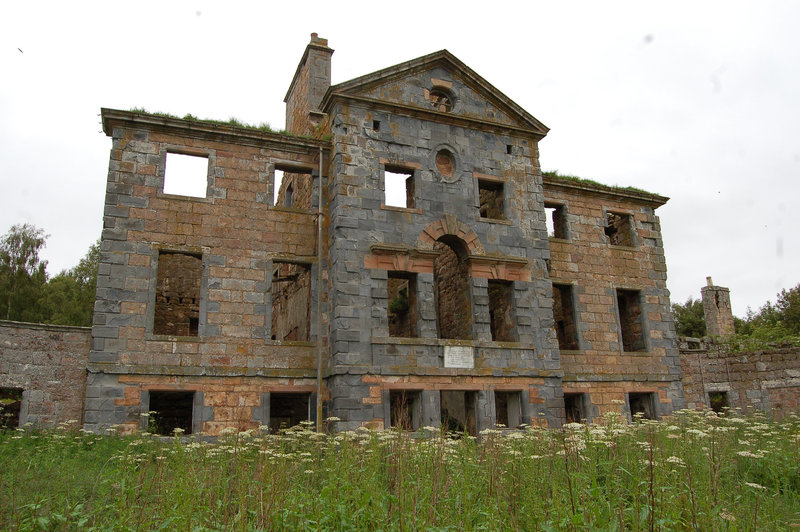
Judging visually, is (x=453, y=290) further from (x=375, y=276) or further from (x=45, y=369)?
(x=45, y=369)

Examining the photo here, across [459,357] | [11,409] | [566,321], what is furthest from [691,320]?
[11,409]

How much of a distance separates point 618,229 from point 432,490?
15722mm

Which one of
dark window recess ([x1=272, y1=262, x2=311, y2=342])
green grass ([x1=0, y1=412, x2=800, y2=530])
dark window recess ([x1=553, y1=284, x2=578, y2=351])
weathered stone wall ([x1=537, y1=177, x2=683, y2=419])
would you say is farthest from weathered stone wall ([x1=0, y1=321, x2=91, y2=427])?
dark window recess ([x1=553, y1=284, x2=578, y2=351])

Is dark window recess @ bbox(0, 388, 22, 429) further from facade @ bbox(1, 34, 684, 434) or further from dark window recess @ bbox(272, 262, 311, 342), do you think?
dark window recess @ bbox(272, 262, 311, 342)

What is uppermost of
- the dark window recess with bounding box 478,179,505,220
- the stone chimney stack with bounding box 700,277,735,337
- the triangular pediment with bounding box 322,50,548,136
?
the triangular pediment with bounding box 322,50,548,136

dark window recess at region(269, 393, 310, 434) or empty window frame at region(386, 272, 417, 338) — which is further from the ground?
empty window frame at region(386, 272, 417, 338)

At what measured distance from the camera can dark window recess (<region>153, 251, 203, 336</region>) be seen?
19.1 metres

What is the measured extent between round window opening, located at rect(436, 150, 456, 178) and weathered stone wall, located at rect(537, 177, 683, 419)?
3.79 m

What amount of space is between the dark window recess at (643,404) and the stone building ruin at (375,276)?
42mm

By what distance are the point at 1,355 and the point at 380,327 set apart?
8.06 metres

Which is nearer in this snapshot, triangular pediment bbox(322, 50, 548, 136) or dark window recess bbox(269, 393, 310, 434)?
triangular pediment bbox(322, 50, 548, 136)

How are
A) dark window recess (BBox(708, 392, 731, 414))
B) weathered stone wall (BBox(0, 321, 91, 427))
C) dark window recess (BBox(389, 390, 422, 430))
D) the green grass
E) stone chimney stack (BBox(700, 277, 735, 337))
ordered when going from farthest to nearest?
stone chimney stack (BBox(700, 277, 735, 337))
dark window recess (BBox(708, 392, 731, 414))
dark window recess (BBox(389, 390, 422, 430))
weathered stone wall (BBox(0, 321, 91, 427))
the green grass

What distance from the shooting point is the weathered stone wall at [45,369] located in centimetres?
1313

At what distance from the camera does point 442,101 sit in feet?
55.8
